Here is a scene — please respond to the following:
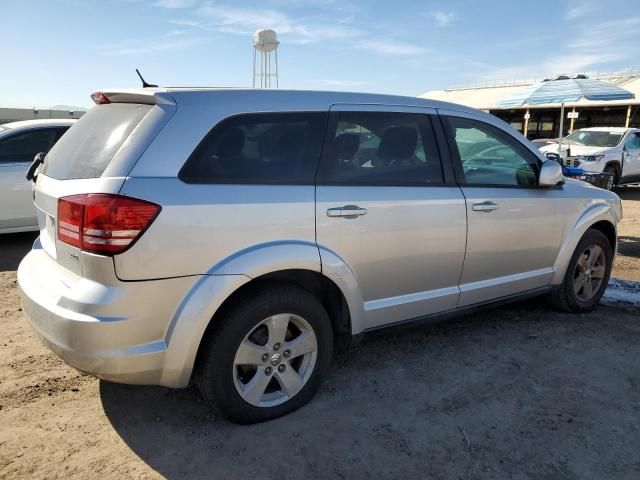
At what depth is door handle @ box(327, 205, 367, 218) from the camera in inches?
116

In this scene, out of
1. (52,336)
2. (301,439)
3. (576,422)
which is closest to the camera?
(52,336)

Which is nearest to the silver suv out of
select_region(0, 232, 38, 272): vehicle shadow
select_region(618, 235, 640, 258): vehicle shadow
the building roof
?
select_region(0, 232, 38, 272): vehicle shadow

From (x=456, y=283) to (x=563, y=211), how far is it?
1.28 meters

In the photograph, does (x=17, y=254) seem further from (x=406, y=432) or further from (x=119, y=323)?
(x=406, y=432)

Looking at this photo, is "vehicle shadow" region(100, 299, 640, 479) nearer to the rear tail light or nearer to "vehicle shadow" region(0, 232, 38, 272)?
the rear tail light

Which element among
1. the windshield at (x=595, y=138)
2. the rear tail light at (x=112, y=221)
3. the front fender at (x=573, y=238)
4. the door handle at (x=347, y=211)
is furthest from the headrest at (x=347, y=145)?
the windshield at (x=595, y=138)

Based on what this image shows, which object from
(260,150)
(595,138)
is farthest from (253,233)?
(595,138)

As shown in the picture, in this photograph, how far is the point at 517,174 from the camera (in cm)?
403

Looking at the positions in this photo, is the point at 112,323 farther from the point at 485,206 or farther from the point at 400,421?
the point at 485,206

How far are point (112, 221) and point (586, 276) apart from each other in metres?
4.04

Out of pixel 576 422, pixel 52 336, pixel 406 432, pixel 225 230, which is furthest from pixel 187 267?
pixel 576 422

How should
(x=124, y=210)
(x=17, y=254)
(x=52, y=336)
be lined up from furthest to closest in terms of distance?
(x=17, y=254), (x=52, y=336), (x=124, y=210)

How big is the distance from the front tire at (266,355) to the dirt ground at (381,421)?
0.45 ft

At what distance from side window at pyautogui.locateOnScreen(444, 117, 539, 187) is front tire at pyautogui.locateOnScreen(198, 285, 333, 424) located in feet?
5.07
